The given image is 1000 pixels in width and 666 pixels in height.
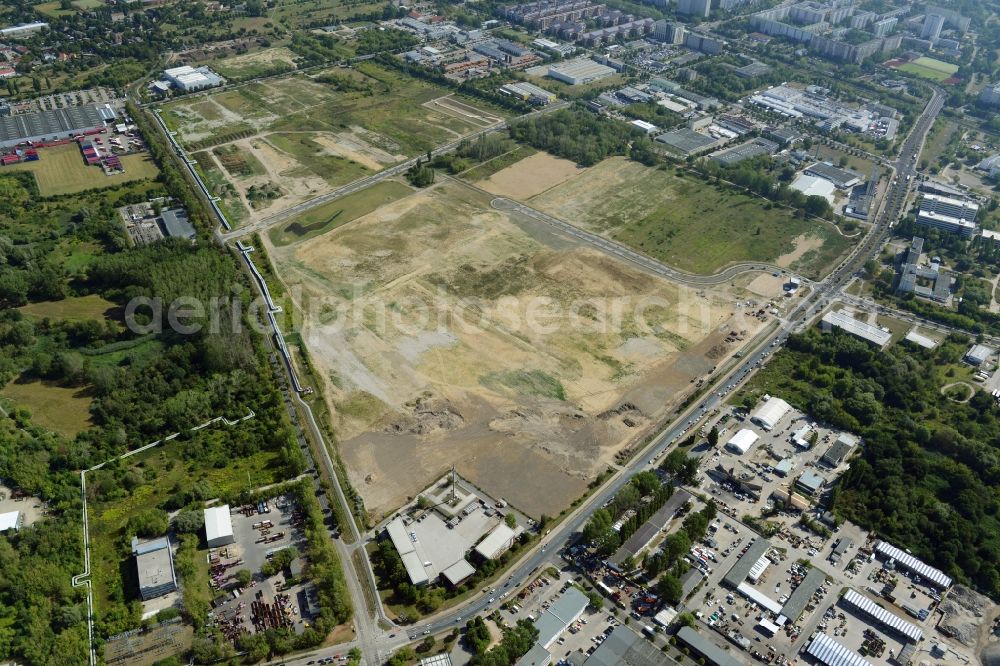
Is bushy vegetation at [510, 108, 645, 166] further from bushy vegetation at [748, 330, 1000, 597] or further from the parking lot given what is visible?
the parking lot

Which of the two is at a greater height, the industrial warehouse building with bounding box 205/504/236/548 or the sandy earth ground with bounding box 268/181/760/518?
the industrial warehouse building with bounding box 205/504/236/548

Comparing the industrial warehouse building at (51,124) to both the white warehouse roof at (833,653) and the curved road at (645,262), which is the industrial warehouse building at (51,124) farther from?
the white warehouse roof at (833,653)

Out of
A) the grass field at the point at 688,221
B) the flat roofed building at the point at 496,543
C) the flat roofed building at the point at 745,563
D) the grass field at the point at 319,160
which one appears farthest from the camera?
the grass field at the point at 319,160

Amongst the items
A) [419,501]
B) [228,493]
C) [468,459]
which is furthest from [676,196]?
[228,493]

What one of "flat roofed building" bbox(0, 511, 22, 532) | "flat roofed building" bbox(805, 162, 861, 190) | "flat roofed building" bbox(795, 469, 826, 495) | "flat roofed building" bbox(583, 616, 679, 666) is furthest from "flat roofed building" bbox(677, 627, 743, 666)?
"flat roofed building" bbox(805, 162, 861, 190)

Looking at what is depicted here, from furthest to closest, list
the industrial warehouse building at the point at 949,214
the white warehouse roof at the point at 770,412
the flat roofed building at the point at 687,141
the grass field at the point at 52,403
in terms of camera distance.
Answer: the flat roofed building at the point at 687,141 < the industrial warehouse building at the point at 949,214 < the white warehouse roof at the point at 770,412 < the grass field at the point at 52,403

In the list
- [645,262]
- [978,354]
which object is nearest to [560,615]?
[645,262]

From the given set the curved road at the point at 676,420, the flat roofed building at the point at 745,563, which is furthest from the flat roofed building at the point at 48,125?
the flat roofed building at the point at 745,563
